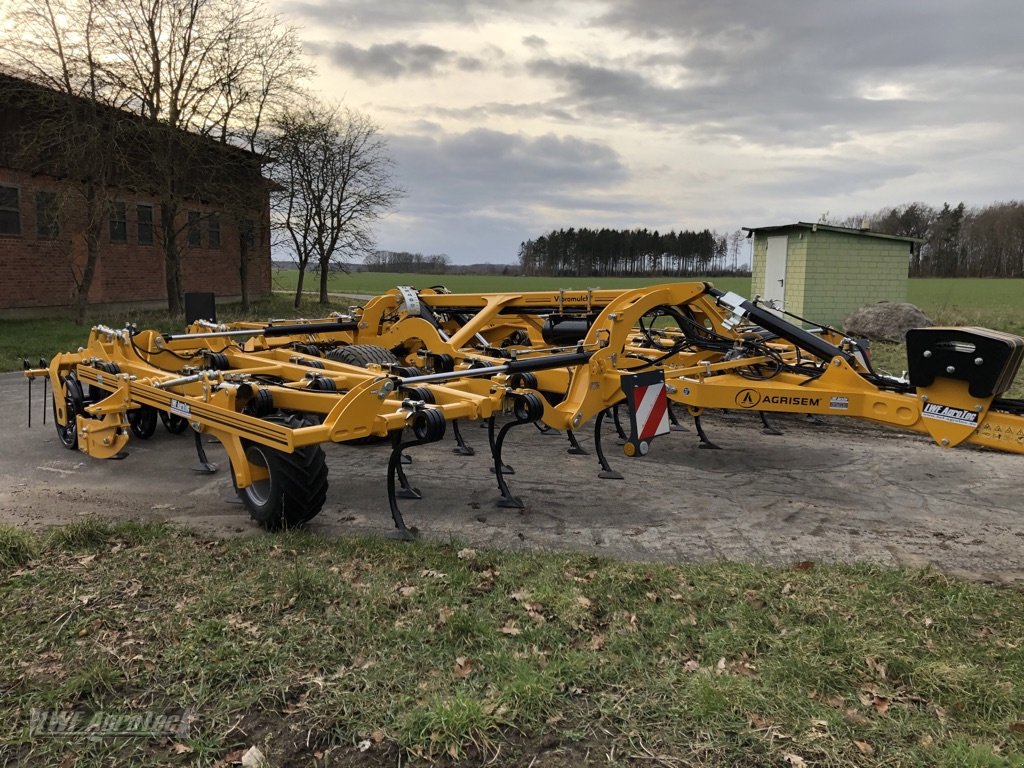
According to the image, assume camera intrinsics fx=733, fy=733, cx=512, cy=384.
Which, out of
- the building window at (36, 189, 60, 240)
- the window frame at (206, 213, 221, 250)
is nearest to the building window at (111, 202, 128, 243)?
the building window at (36, 189, 60, 240)

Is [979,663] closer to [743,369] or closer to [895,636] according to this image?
[895,636]

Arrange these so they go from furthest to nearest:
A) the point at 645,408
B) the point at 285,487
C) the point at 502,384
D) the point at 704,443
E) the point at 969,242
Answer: the point at 969,242 < the point at 704,443 < the point at 645,408 < the point at 502,384 < the point at 285,487

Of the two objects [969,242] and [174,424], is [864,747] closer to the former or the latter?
[174,424]

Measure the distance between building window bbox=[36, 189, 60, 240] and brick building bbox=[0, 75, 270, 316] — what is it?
0.03 m

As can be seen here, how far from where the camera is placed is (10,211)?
60.2 feet

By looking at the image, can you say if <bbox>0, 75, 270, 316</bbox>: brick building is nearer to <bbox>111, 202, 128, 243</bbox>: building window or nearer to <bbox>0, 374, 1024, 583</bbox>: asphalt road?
<bbox>111, 202, 128, 243</bbox>: building window

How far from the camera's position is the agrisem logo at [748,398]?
18.2 ft

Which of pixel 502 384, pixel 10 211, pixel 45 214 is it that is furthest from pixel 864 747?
pixel 45 214

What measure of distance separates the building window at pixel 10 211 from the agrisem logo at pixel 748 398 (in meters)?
19.5

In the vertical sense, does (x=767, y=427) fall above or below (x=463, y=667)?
above

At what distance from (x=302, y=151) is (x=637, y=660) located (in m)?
26.5

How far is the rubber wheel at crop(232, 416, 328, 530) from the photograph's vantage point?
458 centimetres

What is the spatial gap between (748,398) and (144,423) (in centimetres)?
598

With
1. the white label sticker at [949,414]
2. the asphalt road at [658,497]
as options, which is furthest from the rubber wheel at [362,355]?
the white label sticker at [949,414]
